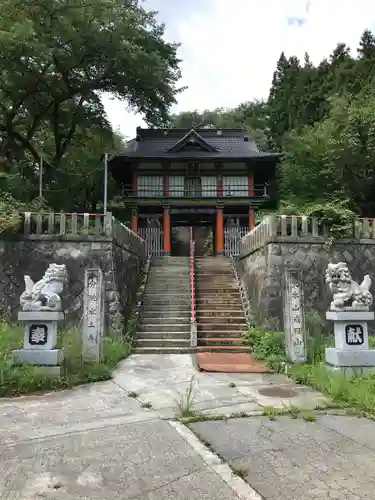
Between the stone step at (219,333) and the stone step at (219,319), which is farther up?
the stone step at (219,319)

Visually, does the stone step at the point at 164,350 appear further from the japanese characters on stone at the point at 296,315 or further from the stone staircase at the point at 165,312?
the japanese characters on stone at the point at 296,315

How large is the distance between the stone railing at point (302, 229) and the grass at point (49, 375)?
593 centimetres

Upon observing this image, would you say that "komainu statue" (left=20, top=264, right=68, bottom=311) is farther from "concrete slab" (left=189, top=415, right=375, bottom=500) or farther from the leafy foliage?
the leafy foliage

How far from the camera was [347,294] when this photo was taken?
727cm

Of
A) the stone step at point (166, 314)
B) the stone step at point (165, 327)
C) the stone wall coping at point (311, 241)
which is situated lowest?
the stone step at point (165, 327)

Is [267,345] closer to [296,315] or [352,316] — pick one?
[296,315]

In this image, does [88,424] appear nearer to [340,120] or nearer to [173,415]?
[173,415]

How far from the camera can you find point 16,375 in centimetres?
645

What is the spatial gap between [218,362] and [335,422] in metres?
4.63

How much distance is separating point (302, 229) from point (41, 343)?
28.2 feet

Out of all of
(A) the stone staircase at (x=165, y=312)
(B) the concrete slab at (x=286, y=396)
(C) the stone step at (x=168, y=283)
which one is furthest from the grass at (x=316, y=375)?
(C) the stone step at (x=168, y=283)

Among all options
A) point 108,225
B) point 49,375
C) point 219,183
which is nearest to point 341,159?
point 219,183

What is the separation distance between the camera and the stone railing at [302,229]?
41.6 ft

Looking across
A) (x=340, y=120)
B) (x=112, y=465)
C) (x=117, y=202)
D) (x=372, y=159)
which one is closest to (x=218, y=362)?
(x=112, y=465)
